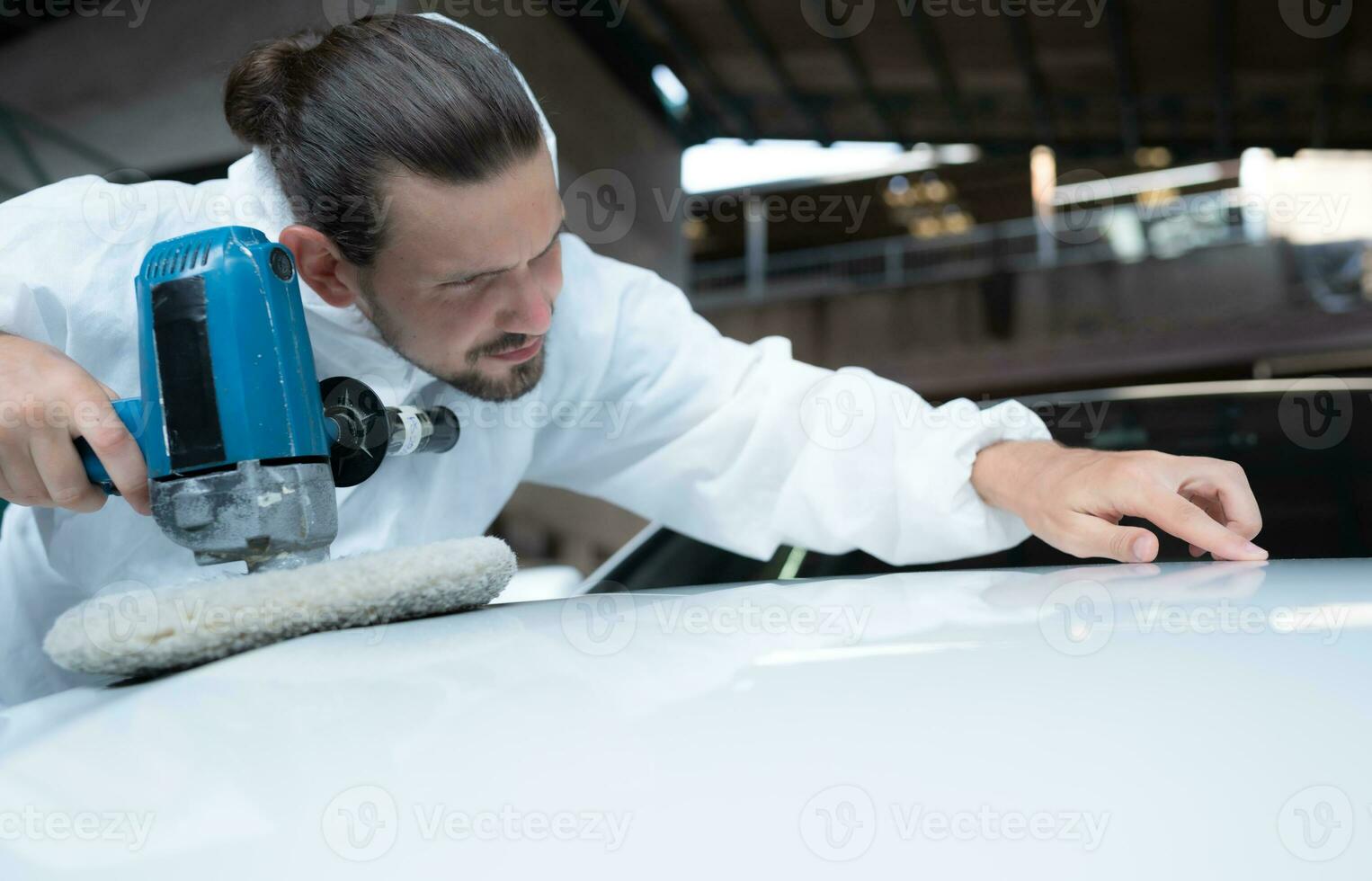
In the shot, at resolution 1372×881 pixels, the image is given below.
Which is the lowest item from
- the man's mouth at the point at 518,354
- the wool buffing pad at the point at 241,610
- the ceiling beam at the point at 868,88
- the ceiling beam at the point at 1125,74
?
the wool buffing pad at the point at 241,610

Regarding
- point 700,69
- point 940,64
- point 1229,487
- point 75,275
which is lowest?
point 75,275

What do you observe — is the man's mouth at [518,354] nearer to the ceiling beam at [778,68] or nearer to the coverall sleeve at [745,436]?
the coverall sleeve at [745,436]

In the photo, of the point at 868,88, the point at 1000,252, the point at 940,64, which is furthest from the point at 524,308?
the point at 1000,252

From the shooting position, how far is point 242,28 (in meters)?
4.77

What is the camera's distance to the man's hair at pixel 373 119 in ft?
4.03

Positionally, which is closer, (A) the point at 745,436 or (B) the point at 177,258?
(B) the point at 177,258

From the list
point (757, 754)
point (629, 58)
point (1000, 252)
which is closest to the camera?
point (757, 754)

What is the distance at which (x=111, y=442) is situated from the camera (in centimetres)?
86

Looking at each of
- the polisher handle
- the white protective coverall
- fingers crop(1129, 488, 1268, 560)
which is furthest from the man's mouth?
fingers crop(1129, 488, 1268, 560)

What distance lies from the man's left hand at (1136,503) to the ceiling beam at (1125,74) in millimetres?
5568

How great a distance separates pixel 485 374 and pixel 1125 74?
20.4 feet

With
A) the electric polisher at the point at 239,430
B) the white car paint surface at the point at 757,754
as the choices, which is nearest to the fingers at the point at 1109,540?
the white car paint surface at the point at 757,754

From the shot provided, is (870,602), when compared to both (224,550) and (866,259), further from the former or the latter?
(866,259)

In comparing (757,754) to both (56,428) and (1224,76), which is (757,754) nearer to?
(56,428)
